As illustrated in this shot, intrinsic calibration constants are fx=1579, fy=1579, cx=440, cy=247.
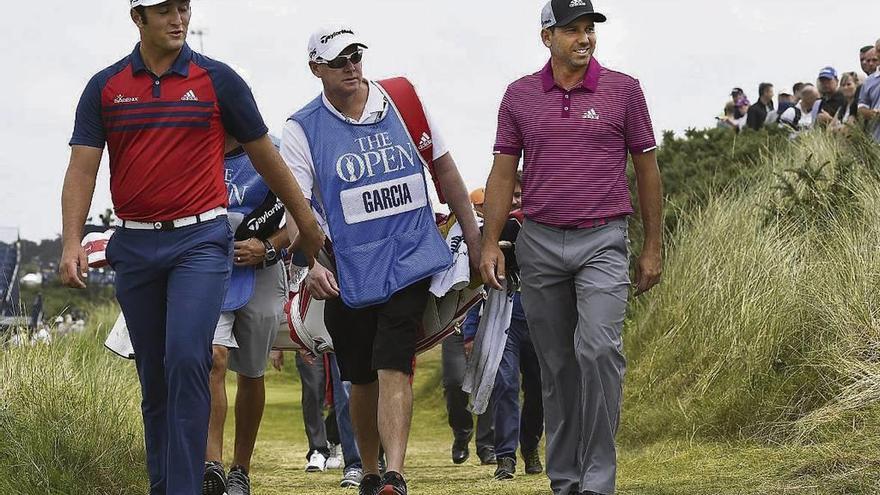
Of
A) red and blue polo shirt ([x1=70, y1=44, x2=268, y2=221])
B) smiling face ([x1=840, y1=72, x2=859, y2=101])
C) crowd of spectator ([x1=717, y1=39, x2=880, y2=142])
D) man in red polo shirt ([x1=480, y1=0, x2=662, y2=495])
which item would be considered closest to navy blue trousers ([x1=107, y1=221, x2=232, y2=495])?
red and blue polo shirt ([x1=70, y1=44, x2=268, y2=221])

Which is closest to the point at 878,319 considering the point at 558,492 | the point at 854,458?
the point at 854,458

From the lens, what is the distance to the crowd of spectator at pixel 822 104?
14664 mm

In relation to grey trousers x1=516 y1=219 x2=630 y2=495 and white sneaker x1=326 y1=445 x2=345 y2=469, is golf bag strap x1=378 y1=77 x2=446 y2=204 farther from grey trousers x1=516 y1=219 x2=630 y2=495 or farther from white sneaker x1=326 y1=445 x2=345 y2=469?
white sneaker x1=326 y1=445 x2=345 y2=469

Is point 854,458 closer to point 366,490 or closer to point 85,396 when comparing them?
point 366,490

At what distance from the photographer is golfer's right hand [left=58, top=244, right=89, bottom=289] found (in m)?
6.55

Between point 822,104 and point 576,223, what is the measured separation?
33.0ft

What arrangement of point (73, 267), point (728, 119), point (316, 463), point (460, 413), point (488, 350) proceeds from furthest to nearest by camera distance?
point (728, 119), point (460, 413), point (316, 463), point (488, 350), point (73, 267)

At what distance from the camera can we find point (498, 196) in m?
7.81

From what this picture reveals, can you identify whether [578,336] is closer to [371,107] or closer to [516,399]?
[371,107]

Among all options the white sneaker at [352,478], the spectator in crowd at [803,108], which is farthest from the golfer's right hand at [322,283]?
the spectator in crowd at [803,108]

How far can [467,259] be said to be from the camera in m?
7.86

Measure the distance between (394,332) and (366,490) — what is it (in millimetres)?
800

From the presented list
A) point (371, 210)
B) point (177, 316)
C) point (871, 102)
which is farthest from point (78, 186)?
point (871, 102)

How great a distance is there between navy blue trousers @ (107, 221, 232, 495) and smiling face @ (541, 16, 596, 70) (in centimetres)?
192
